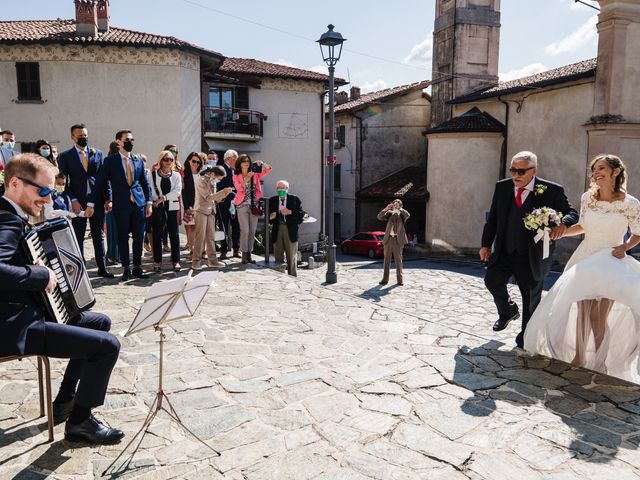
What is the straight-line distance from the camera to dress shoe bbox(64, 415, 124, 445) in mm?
3598

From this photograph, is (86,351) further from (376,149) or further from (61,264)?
(376,149)

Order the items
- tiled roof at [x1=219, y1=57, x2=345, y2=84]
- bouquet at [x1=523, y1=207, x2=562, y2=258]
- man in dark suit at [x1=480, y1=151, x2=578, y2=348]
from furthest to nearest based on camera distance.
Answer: tiled roof at [x1=219, y1=57, x2=345, y2=84], man in dark suit at [x1=480, y1=151, x2=578, y2=348], bouquet at [x1=523, y1=207, x2=562, y2=258]

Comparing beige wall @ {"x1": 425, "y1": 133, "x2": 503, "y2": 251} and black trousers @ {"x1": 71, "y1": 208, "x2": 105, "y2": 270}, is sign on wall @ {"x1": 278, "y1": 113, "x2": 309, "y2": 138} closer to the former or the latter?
beige wall @ {"x1": 425, "y1": 133, "x2": 503, "y2": 251}

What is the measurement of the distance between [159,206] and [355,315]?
3.89 m

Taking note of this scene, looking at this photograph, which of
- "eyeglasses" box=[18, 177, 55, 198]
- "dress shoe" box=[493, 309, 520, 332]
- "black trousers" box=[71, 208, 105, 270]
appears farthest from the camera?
"black trousers" box=[71, 208, 105, 270]

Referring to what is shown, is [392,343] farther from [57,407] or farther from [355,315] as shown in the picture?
[57,407]

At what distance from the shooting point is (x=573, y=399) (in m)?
4.59

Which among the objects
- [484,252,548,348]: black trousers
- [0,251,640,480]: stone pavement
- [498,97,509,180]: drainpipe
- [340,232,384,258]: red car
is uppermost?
[498,97,509,180]: drainpipe

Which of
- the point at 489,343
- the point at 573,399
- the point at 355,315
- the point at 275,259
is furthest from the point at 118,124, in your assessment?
the point at 573,399

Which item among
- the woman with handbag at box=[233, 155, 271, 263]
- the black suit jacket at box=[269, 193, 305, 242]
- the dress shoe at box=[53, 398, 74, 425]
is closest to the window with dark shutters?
the woman with handbag at box=[233, 155, 271, 263]

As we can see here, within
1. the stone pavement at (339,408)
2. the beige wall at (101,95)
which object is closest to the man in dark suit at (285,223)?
the stone pavement at (339,408)

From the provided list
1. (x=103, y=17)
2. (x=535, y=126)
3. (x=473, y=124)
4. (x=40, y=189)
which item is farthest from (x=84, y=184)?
(x=473, y=124)

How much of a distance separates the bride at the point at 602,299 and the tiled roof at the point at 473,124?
69.7 feet

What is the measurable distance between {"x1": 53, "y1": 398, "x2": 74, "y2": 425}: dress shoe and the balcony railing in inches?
926
